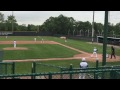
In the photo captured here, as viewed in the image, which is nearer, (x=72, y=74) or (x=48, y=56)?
(x=72, y=74)

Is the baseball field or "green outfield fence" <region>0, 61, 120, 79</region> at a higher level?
"green outfield fence" <region>0, 61, 120, 79</region>

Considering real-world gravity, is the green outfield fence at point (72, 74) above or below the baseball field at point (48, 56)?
above

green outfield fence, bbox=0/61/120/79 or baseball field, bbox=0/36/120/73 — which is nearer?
green outfield fence, bbox=0/61/120/79

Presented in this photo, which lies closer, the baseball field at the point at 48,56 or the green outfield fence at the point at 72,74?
the green outfield fence at the point at 72,74

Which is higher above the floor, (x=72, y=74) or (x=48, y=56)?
(x=72, y=74)
